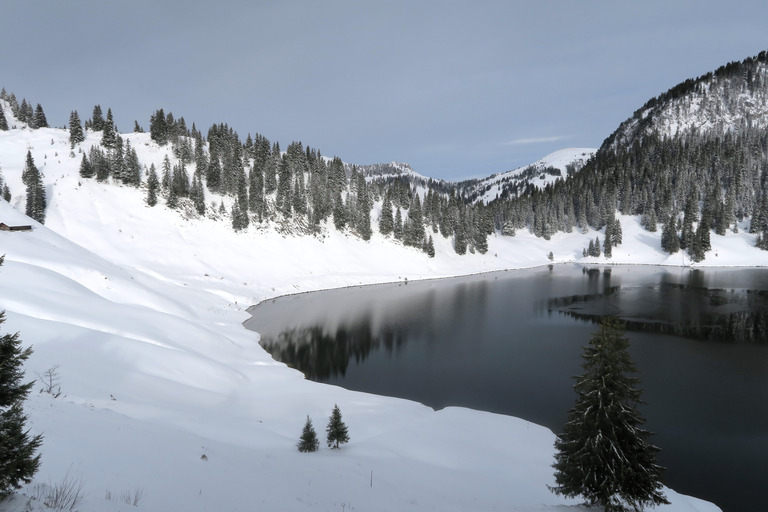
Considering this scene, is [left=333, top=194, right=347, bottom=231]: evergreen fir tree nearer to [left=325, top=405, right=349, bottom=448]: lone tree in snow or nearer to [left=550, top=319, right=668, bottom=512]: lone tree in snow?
[left=325, top=405, right=349, bottom=448]: lone tree in snow

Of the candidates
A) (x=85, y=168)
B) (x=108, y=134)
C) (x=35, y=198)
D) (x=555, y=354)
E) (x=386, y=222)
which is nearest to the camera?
(x=555, y=354)

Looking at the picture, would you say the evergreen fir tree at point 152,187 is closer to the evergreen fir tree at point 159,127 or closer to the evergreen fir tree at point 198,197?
the evergreen fir tree at point 198,197

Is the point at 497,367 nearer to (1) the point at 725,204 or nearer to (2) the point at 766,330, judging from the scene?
(2) the point at 766,330

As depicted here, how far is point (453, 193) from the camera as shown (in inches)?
5408

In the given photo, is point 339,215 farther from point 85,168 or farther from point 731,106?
point 731,106

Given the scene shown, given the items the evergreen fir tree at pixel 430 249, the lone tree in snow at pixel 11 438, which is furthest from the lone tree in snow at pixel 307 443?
the evergreen fir tree at pixel 430 249

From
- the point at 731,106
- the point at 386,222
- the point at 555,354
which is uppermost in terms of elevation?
the point at 731,106

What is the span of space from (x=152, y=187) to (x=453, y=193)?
98.2 meters

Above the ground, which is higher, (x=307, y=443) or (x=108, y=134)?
(x=108, y=134)

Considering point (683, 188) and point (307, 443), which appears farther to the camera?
point (683, 188)

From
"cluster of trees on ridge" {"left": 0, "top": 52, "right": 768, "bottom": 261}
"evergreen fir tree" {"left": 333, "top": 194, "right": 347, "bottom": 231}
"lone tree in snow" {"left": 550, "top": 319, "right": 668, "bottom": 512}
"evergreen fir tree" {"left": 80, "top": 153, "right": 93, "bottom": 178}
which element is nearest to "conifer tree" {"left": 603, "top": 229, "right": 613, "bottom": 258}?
"cluster of trees on ridge" {"left": 0, "top": 52, "right": 768, "bottom": 261}

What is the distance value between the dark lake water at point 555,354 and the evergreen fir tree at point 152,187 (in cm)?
3380

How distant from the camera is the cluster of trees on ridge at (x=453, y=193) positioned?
7950cm

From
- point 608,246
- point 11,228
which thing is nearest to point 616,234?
point 608,246
